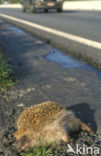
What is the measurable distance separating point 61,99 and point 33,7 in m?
17.4

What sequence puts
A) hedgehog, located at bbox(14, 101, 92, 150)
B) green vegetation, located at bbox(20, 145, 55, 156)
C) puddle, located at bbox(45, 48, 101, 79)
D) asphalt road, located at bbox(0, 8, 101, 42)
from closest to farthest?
green vegetation, located at bbox(20, 145, 55, 156) → hedgehog, located at bbox(14, 101, 92, 150) → puddle, located at bbox(45, 48, 101, 79) → asphalt road, located at bbox(0, 8, 101, 42)

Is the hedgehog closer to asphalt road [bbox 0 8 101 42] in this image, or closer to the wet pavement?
the wet pavement

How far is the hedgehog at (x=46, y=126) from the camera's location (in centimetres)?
224

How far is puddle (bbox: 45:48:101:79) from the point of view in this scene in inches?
185

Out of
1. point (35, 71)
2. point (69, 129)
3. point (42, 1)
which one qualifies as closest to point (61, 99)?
point (69, 129)

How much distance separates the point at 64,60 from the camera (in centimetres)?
520

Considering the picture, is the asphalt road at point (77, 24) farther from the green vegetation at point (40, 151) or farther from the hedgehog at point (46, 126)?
the green vegetation at point (40, 151)

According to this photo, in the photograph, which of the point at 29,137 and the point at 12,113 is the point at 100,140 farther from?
the point at 12,113

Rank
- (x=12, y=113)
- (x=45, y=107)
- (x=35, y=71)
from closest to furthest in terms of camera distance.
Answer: (x=45, y=107)
(x=12, y=113)
(x=35, y=71)

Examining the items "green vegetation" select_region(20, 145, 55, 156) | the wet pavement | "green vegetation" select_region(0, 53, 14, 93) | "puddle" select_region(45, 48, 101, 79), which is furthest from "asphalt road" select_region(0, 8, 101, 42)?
"green vegetation" select_region(20, 145, 55, 156)

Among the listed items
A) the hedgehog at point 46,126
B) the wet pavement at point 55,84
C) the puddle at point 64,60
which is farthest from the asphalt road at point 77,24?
the hedgehog at point 46,126

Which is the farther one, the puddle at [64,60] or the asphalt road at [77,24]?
the asphalt road at [77,24]

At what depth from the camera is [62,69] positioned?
4570 mm

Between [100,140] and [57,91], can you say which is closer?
[100,140]
